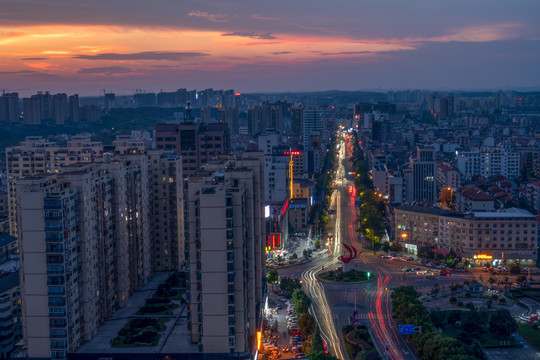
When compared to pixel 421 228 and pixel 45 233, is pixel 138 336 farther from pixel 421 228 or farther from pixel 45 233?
pixel 421 228

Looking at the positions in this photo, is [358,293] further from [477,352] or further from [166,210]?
[166,210]

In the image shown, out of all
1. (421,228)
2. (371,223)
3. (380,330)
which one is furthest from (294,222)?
(380,330)

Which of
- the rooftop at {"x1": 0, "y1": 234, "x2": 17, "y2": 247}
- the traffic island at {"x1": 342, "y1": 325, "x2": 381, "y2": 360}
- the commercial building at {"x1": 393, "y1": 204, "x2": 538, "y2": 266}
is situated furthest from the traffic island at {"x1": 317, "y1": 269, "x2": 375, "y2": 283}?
the rooftop at {"x1": 0, "y1": 234, "x2": 17, "y2": 247}

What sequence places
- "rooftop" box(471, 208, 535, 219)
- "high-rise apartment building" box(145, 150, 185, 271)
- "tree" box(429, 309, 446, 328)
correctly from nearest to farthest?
1. "tree" box(429, 309, 446, 328)
2. "high-rise apartment building" box(145, 150, 185, 271)
3. "rooftop" box(471, 208, 535, 219)

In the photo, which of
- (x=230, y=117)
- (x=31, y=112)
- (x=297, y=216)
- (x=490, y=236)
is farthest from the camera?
(x=230, y=117)

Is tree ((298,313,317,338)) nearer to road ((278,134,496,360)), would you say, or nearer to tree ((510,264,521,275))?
road ((278,134,496,360))

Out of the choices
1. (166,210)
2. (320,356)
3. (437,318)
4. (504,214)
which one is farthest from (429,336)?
(504,214)

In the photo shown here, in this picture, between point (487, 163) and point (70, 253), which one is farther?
point (487, 163)

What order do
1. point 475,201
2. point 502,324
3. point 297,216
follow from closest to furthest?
point 502,324
point 475,201
point 297,216
